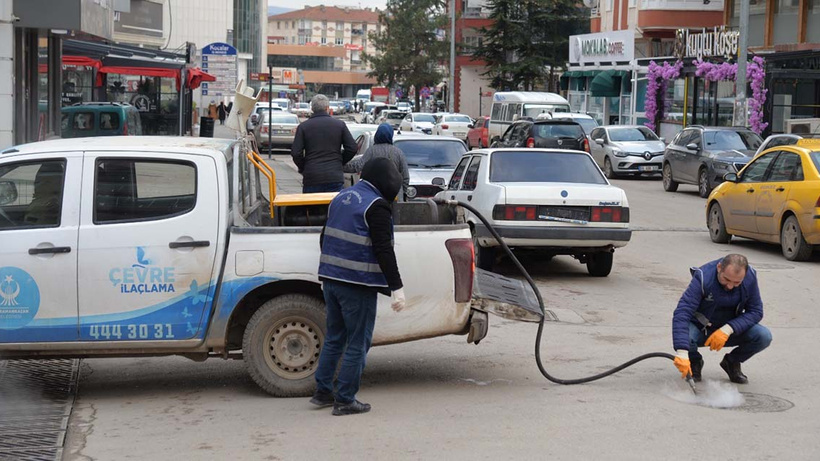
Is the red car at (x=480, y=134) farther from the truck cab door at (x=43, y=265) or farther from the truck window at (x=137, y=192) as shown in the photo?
the truck cab door at (x=43, y=265)

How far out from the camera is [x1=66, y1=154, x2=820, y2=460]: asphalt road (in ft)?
20.4

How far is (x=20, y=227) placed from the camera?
281 inches

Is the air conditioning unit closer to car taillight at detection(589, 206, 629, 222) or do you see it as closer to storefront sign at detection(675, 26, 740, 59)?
storefront sign at detection(675, 26, 740, 59)

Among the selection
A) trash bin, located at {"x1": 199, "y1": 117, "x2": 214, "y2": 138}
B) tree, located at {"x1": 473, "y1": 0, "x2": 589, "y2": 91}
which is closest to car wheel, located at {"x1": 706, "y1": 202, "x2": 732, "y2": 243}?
trash bin, located at {"x1": 199, "y1": 117, "x2": 214, "y2": 138}

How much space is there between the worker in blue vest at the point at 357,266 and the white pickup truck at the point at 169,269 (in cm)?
46

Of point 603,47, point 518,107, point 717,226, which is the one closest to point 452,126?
point 603,47

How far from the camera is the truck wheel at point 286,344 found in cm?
726

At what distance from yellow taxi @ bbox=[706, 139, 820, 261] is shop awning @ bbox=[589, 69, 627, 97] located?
1436 inches

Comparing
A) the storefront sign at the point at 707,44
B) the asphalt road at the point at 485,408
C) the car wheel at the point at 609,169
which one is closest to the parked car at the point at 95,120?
the car wheel at the point at 609,169

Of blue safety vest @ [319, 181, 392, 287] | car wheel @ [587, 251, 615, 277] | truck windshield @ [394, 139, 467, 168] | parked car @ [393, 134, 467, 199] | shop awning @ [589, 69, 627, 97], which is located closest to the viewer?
blue safety vest @ [319, 181, 392, 287]

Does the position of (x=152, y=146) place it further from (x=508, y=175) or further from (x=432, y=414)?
(x=508, y=175)

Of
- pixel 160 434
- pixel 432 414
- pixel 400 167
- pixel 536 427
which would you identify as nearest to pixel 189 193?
pixel 160 434

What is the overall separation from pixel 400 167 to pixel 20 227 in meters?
5.97

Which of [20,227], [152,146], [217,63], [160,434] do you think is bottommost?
[160,434]
